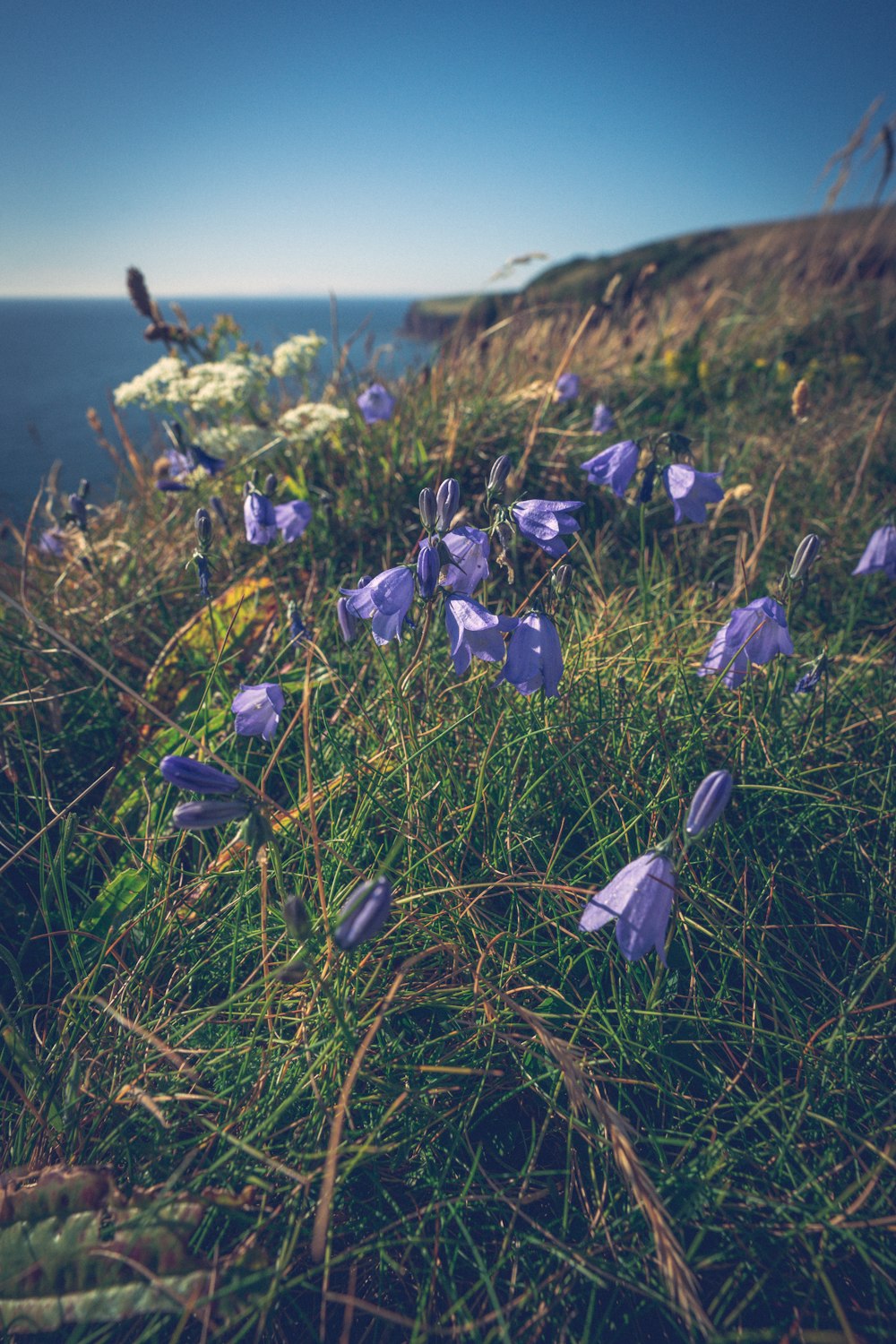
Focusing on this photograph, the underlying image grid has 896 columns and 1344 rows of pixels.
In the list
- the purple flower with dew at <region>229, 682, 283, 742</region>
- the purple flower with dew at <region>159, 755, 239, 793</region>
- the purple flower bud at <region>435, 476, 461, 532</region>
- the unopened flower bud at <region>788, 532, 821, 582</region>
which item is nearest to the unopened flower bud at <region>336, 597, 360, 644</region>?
the purple flower with dew at <region>229, 682, 283, 742</region>

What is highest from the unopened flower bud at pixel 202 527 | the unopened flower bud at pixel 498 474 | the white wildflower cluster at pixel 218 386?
the white wildflower cluster at pixel 218 386

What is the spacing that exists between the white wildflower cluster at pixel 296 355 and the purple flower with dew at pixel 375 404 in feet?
2.01

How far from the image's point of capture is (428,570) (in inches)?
51.0

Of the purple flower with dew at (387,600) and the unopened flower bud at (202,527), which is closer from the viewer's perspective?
the purple flower with dew at (387,600)

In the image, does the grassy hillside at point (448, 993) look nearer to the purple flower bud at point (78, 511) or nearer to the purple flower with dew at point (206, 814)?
the purple flower with dew at point (206, 814)

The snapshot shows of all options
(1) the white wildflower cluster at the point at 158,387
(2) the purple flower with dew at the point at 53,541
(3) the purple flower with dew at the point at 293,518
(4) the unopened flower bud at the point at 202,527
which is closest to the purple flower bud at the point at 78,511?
(2) the purple flower with dew at the point at 53,541

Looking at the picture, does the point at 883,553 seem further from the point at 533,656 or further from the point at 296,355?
the point at 296,355

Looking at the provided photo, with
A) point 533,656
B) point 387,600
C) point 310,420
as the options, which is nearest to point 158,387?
point 310,420

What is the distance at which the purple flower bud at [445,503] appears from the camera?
1388 mm

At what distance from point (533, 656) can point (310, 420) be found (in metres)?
2.32

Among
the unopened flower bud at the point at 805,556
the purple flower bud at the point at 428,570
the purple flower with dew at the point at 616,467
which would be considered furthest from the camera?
the purple flower with dew at the point at 616,467

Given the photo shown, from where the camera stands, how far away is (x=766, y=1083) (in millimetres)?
1215

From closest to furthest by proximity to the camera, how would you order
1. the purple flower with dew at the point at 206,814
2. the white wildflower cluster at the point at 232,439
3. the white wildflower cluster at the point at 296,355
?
the purple flower with dew at the point at 206,814 → the white wildflower cluster at the point at 232,439 → the white wildflower cluster at the point at 296,355

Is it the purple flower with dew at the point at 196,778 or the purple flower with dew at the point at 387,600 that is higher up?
the purple flower with dew at the point at 387,600
